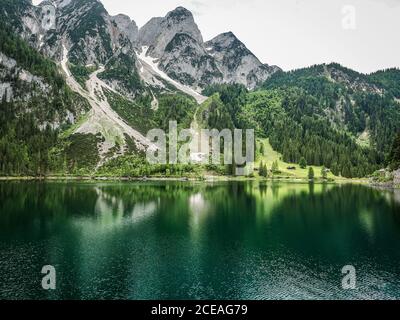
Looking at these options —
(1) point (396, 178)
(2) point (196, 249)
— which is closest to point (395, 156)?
(1) point (396, 178)

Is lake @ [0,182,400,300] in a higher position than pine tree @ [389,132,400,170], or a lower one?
lower

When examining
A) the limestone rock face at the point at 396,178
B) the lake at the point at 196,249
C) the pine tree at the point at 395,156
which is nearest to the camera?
the lake at the point at 196,249

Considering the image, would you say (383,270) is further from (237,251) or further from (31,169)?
(31,169)

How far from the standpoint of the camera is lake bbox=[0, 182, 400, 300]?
42.6 m

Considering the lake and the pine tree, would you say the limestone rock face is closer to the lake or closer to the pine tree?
the pine tree

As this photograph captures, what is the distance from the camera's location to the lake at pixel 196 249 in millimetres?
42562

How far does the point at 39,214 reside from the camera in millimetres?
86938

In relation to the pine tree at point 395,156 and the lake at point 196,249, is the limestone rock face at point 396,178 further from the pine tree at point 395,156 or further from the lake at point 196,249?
the lake at point 196,249

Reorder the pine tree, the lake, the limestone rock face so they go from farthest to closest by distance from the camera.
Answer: the pine tree
the limestone rock face
the lake

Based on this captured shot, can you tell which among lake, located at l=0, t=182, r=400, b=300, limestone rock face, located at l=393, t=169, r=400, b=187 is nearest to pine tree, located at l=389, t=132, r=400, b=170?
limestone rock face, located at l=393, t=169, r=400, b=187

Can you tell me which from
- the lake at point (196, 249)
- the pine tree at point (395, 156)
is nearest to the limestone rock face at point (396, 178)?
the pine tree at point (395, 156)

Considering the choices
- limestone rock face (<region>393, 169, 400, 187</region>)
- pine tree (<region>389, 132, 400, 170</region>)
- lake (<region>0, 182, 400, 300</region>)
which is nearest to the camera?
lake (<region>0, 182, 400, 300</region>)
